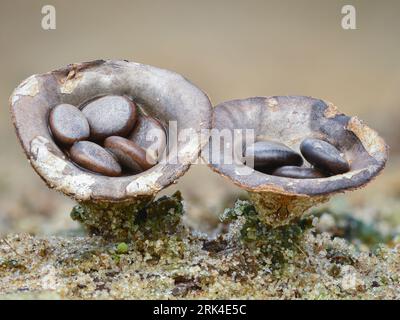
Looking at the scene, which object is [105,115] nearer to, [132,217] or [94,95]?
[94,95]

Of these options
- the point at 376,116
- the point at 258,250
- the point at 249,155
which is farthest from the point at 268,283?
the point at 376,116

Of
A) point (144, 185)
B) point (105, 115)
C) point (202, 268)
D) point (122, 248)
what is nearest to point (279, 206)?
point (202, 268)

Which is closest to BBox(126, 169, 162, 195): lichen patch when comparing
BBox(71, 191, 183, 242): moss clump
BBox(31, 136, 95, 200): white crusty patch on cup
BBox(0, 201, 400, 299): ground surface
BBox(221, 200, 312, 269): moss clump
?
BBox(31, 136, 95, 200): white crusty patch on cup

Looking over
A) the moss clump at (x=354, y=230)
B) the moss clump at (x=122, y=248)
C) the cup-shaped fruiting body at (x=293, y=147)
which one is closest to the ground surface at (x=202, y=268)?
the moss clump at (x=122, y=248)

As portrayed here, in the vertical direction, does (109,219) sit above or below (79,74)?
below
